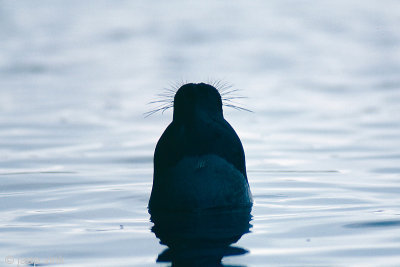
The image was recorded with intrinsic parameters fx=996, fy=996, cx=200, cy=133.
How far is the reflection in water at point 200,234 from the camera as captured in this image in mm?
6281

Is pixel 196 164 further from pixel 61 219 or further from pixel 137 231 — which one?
pixel 61 219

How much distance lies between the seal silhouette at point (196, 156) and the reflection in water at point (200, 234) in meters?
0.09

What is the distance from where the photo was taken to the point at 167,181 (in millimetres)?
7480

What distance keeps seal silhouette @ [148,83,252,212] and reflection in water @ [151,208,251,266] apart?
9cm

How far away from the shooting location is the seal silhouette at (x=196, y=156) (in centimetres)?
741

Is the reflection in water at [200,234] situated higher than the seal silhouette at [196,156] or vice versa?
the seal silhouette at [196,156]

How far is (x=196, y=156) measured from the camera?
24.4 feet

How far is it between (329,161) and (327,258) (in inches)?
194

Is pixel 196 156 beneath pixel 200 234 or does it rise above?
above

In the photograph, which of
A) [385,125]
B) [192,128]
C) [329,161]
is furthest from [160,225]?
[385,125]

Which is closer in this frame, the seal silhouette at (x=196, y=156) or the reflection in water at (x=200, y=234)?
the reflection in water at (x=200, y=234)

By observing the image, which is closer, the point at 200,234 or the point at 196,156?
the point at 200,234

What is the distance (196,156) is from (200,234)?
26.6 inches

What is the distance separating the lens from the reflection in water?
6281 millimetres
